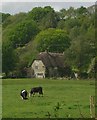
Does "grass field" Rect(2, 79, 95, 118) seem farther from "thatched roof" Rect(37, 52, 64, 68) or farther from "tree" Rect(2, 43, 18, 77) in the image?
"thatched roof" Rect(37, 52, 64, 68)

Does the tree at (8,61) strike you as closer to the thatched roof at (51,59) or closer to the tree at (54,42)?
the thatched roof at (51,59)

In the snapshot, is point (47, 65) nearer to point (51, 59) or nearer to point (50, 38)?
point (51, 59)

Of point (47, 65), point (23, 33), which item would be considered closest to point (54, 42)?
point (47, 65)

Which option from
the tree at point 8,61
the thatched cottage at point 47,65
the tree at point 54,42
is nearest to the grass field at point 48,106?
the tree at point 8,61

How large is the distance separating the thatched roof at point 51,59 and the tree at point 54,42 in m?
5.47

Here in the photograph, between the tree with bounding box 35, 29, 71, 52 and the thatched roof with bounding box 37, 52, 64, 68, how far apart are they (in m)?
5.47

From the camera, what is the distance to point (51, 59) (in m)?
98.1

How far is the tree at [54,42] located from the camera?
344ft

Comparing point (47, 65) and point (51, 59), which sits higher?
point (51, 59)

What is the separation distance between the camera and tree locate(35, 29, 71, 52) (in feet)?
344

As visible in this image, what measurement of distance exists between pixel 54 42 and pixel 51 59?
8.86 metres

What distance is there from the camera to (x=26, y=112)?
19.1 m

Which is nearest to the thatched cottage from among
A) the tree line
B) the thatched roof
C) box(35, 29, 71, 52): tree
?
the thatched roof

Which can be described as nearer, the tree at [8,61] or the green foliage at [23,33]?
the tree at [8,61]
